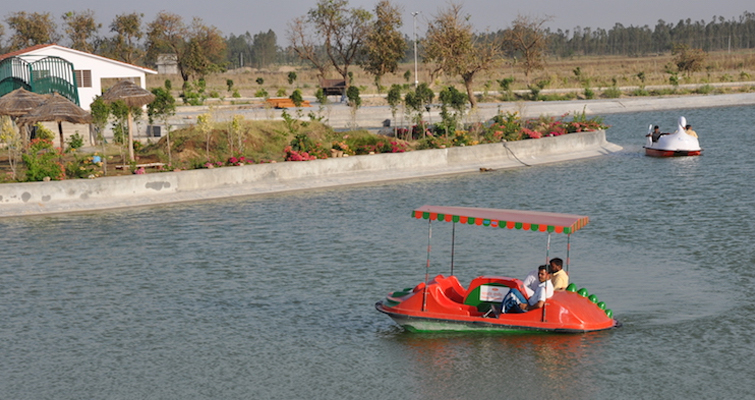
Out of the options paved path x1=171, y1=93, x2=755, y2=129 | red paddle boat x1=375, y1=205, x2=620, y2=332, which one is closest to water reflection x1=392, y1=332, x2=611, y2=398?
red paddle boat x1=375, y1=205, x2=620, y2=332

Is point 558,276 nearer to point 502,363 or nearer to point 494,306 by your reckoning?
point 494,306

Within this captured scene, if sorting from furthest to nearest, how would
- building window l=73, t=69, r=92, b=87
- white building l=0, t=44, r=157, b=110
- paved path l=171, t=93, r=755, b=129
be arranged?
building window l=73, t=69, r=92, b=87 < white building l=0, t=44, r=157, b=110 < paved path l=171, t=93, r=755, b=129

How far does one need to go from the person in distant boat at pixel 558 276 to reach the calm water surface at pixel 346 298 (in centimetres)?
99

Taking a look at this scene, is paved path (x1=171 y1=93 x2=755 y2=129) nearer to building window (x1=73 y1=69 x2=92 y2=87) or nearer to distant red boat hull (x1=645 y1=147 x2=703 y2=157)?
building window (x1=73 y1=69 x2=92 y2=87)

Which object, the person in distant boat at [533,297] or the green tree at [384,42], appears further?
the green tree at [384,42]

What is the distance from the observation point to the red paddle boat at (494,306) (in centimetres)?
1256

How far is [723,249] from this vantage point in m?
18.5

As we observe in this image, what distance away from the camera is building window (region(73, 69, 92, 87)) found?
52.3 metres

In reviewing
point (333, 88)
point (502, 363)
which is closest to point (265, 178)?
point (502, 363)

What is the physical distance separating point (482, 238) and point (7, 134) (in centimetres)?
1657

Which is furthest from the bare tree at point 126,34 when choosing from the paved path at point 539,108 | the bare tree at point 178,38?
the paved path at point 539,108

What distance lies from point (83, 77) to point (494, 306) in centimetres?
4534

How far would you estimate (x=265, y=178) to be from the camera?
28.3m

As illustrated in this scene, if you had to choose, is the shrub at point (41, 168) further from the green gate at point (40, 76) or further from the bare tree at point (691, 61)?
the bare tree at point (691, 61)
